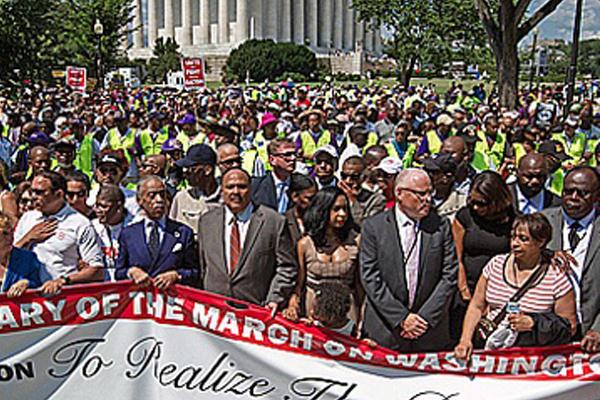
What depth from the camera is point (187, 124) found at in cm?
1244

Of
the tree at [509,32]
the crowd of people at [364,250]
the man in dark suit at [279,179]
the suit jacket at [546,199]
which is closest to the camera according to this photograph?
the crowd of people at [364,250]

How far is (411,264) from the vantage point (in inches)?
194

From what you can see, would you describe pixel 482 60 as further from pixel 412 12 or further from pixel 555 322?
pixel 555 322

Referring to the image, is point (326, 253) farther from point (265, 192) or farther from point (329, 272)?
point (265, 192)

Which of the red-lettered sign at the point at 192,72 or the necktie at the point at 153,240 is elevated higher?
the red-lettered sign at the point at 192,72

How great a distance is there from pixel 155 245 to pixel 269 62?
66.8 meters

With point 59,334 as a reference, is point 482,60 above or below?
above

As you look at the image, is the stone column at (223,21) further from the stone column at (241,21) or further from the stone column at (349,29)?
the stone column at (349,29)

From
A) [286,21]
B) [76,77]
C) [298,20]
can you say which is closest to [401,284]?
[76,77]

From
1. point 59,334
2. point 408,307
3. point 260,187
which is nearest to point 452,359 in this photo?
point 408,307

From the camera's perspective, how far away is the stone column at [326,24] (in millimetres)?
112250

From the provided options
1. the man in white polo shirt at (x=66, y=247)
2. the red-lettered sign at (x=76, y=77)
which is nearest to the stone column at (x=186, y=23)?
the red-lettered sign at (x=76, y=77)

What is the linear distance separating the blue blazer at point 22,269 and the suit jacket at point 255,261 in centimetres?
114

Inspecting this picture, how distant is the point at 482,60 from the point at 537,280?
51.7 m
